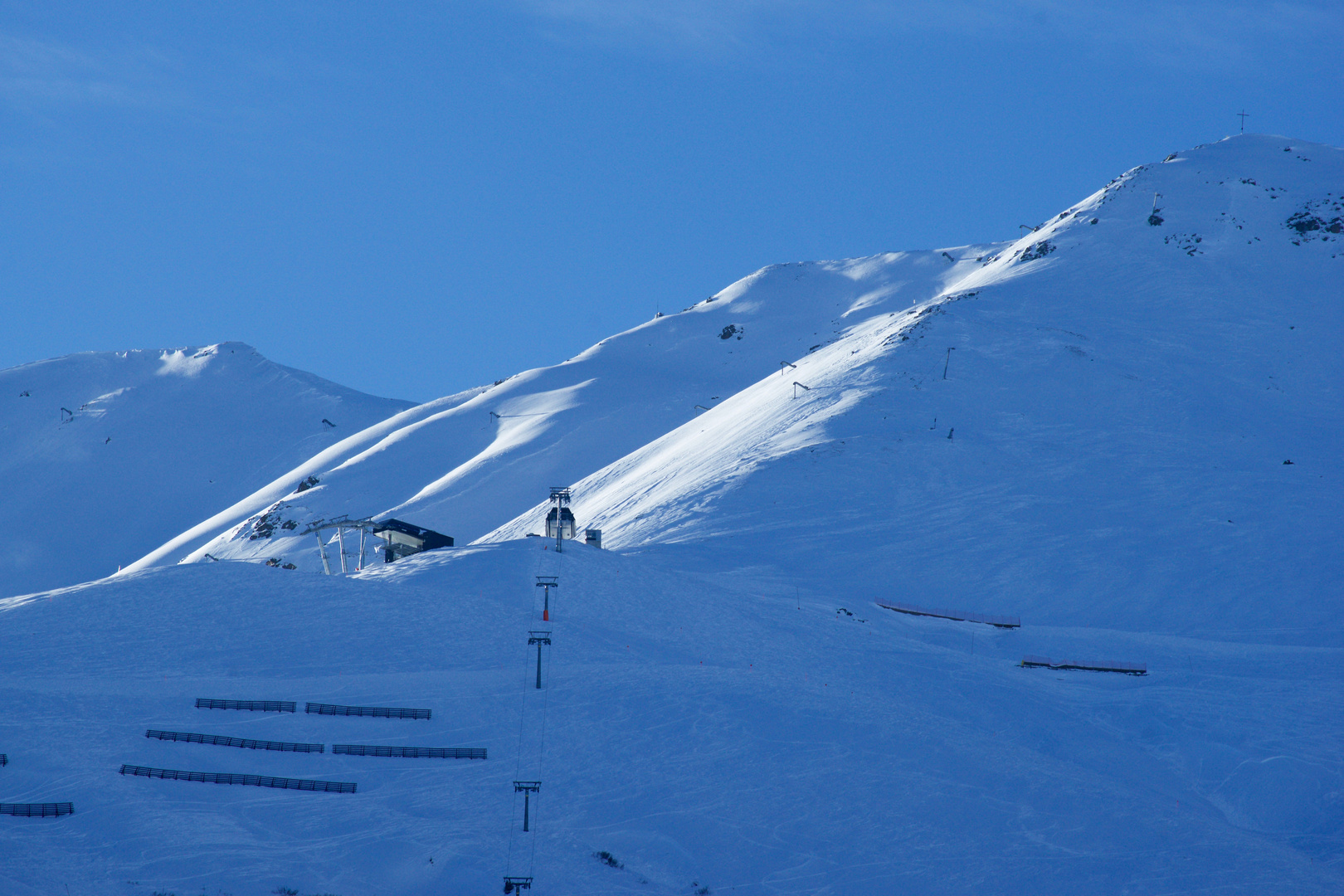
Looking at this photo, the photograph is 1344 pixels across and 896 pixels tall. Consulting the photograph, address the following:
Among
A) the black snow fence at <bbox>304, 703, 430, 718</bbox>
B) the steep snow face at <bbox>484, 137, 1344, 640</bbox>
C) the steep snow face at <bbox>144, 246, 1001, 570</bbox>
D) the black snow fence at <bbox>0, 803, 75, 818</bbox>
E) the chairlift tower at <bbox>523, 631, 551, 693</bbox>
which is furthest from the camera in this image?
the steep snow face at <bbox>144, 246, 1001, 570</bbox>

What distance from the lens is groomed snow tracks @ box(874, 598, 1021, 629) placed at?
4845 cm

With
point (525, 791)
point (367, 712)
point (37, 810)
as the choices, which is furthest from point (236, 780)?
point (525, 791)

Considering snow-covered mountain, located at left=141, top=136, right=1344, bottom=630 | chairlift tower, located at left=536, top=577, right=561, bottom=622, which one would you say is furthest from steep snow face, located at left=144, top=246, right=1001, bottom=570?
chairlift tower, located at left=536, top=577, right=561, bottom=622

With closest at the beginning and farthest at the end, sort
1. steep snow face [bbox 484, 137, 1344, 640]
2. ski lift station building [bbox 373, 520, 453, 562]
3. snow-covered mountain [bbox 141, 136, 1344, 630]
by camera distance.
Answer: steep snow face [bbox 484, 137, 1344, 640], snow-covered mountain [bbox 141, 136, 1344, 630], ski lift station building [bbox 373, 520, 453, 562]

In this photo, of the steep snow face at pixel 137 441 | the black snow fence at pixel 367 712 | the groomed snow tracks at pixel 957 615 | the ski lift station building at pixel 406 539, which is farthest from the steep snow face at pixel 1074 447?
the steep snow face at pixel 137 441

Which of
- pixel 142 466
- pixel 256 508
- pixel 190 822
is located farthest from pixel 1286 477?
pixel 142 466

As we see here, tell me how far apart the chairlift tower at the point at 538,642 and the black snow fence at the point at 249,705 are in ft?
22.0

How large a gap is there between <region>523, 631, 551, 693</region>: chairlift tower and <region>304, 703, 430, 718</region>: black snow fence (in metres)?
3.50

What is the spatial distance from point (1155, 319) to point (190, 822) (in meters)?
66.2

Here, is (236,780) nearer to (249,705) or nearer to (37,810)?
(37,810)

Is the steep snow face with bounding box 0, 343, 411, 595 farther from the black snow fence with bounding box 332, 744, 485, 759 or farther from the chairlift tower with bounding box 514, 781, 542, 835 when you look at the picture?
the chairlift tower with bounding box 514, 781, 542, 835

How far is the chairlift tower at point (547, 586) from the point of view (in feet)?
138

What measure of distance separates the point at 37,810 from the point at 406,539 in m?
29.3

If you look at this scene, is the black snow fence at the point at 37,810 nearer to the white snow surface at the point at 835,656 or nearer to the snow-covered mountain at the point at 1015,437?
the white snow surface at the point at 835,656
